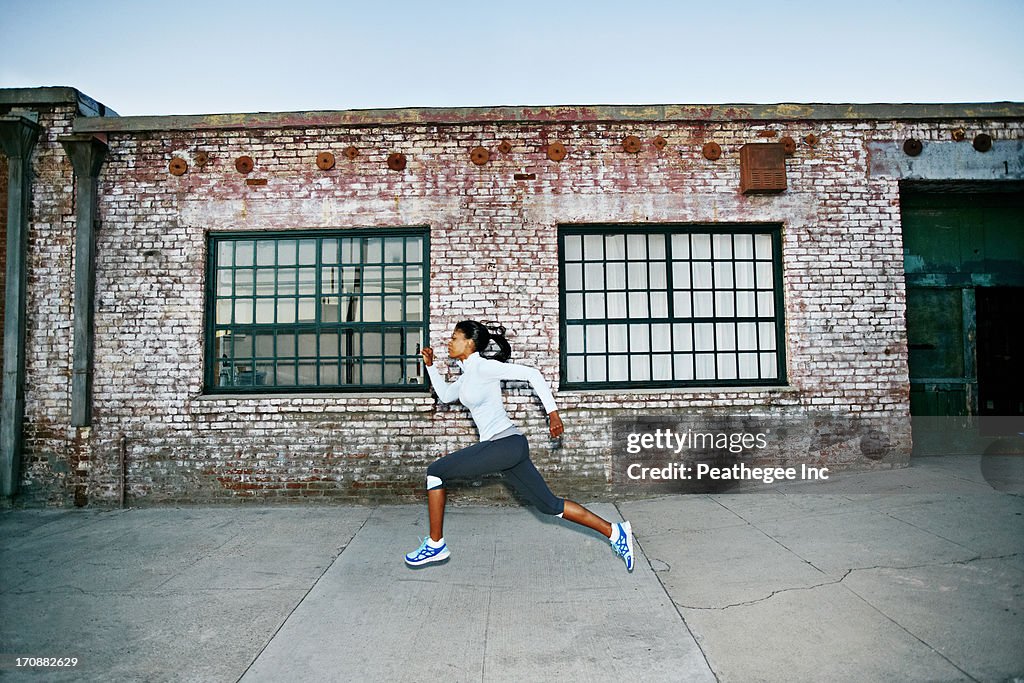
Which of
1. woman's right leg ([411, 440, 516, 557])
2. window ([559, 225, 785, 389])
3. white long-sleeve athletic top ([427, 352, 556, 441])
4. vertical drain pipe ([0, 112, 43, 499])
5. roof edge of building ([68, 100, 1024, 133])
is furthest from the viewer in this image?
window ([559, 225, 785, 389])

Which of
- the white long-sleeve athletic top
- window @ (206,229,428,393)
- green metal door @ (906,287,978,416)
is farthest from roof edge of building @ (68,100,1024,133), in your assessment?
the white long-sleeve athletic top

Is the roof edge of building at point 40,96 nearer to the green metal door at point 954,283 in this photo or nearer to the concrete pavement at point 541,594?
the concrete pavement at point 541,594

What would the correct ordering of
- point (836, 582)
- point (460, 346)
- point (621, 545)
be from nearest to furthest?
1. point (836, 582)
2. point (621, 545)
3. point (460, 346)

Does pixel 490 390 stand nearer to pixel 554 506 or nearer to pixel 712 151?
pixel 554 506

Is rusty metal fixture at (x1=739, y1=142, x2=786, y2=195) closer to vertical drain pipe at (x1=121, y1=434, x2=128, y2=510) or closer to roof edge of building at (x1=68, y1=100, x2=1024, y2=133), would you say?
roof edge of building at (x1=68, y1=100, x2=1024, y2=133)

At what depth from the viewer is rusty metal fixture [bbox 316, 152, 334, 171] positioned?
7238mm

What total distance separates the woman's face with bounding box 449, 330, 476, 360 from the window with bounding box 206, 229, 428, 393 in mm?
2457

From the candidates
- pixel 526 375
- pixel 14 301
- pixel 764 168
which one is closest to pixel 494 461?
pixel 526 375

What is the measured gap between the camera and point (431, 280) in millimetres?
7148

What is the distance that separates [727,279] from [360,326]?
166 inches

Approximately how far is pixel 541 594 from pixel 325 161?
518 cm

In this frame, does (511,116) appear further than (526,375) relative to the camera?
Yes

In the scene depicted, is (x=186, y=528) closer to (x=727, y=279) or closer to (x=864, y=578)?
(x=864, y=578)

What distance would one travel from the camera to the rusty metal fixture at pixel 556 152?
721 cm
